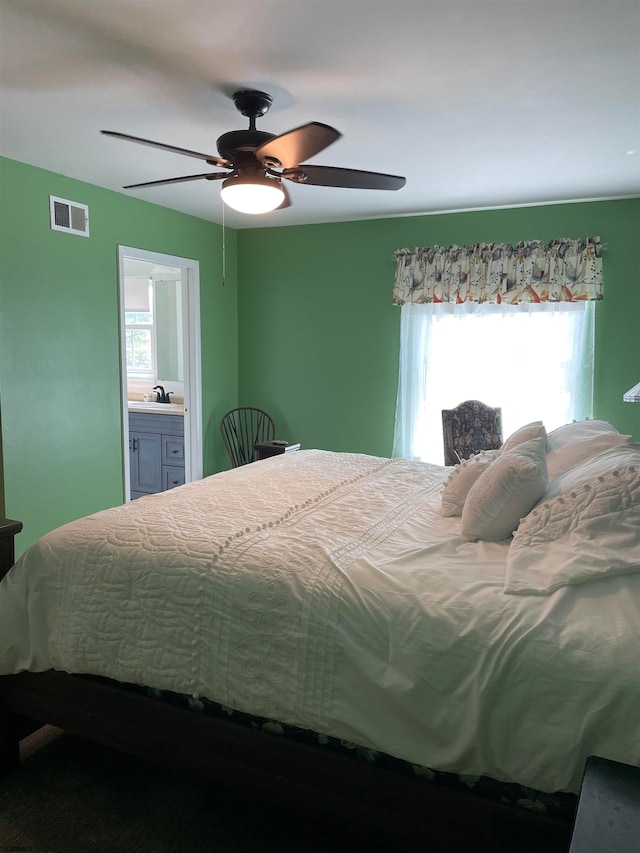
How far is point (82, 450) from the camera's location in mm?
4012

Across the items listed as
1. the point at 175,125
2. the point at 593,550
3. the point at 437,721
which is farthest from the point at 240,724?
the point at 175,125

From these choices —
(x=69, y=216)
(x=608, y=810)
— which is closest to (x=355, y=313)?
(x=69, y=216)

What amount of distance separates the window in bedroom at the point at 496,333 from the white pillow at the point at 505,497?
2.64 m

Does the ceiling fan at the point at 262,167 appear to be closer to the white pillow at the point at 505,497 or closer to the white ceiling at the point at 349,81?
the white ceiling at the point at 349,81

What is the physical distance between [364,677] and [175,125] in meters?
2.58

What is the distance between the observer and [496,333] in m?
4.60

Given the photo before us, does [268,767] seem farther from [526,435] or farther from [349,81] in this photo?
[349,81]

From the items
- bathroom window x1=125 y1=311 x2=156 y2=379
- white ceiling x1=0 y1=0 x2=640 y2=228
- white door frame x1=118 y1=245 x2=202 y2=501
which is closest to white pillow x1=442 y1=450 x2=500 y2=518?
white ceiling x1=0 y1=0 x2=640 y2=228

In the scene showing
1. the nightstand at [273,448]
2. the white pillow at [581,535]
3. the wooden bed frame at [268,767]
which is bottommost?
the wooden bed frame at [268,767]

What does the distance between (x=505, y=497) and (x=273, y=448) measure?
123 inches

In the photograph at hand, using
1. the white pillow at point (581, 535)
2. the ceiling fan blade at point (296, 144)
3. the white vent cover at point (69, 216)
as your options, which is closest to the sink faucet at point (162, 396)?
the white vent cover at point (69, 216)

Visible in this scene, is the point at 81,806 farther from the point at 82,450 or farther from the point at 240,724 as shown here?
the point at 82,450

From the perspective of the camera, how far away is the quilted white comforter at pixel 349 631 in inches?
54.4

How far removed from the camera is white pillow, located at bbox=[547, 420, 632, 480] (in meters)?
2.30
